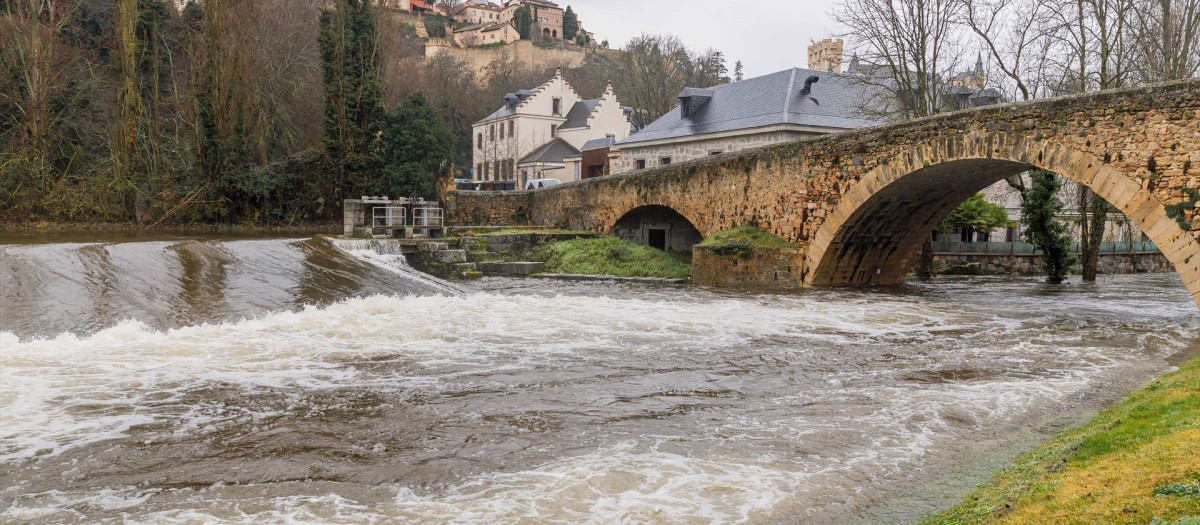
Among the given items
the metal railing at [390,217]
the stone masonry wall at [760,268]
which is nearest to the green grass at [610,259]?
the stone masonry wall at [760,268]

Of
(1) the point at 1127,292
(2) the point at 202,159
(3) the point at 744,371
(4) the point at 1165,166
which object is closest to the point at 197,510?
(3) the point at 744,371

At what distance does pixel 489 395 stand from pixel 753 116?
20850 mm

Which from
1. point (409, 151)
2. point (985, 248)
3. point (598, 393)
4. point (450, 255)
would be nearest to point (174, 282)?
point (450, 255)

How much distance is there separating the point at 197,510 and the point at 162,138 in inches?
956

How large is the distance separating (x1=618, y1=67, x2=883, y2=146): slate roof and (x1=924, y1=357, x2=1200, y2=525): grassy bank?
797 inches

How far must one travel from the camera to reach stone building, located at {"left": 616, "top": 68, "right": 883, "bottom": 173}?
25297mm

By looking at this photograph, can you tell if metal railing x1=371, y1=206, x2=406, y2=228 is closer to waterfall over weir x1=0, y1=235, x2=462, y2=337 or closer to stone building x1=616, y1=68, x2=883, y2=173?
waterfall over weir x1=0, y1=235, x2=462, y2=337

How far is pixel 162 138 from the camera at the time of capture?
25.5 meters

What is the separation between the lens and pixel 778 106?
85.1 feet

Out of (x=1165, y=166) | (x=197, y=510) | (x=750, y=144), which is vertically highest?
(x=750, y=144)

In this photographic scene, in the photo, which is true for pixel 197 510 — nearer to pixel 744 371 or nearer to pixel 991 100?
pixel 744 371

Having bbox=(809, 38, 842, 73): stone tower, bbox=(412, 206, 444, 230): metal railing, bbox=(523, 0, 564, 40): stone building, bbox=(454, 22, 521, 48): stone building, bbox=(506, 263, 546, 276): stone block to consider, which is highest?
bbox=(523, 0, 564, 40): stone building

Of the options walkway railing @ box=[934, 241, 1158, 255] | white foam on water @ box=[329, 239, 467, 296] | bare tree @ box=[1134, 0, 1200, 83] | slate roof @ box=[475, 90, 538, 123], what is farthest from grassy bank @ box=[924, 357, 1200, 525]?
slate roof @ box=[475, 90, 538, 123]

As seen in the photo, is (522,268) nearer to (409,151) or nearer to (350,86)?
(409,151)
